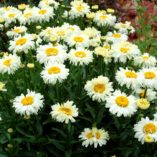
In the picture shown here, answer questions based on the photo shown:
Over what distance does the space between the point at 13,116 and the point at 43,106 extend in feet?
0.70

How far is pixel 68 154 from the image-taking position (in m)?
3.15

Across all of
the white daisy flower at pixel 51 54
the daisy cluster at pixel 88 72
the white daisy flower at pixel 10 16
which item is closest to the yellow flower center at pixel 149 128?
the daisy cluster at pixel 88 72

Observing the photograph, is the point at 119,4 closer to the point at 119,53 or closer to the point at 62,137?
the point at 119,53

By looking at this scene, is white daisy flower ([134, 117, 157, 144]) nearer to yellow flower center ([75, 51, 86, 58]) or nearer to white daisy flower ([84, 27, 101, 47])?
yellow flower center ([75, 51, 86, 58])

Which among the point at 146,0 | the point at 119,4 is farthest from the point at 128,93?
the point at 146,0

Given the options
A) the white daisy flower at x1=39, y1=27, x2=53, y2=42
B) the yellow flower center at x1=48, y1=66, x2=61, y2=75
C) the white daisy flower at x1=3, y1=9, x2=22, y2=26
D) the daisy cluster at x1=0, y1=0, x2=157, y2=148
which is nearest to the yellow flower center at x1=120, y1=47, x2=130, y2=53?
the daisy cluster at x1=0, y1=0, x2=157, y2=148

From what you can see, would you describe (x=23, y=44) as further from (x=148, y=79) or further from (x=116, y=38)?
(x=148, y=79)

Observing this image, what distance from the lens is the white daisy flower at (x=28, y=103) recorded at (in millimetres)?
2976

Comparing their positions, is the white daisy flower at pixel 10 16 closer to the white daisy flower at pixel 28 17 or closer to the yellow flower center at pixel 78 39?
the white daisy flower at pixel 28 17

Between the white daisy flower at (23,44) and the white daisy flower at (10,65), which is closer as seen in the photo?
the white daisy flower at (10,65)

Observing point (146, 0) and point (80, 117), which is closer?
point (80, 117)

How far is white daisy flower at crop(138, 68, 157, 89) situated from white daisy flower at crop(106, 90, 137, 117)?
0.13m

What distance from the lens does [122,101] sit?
119 inches

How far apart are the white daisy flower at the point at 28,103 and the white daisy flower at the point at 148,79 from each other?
65cm
